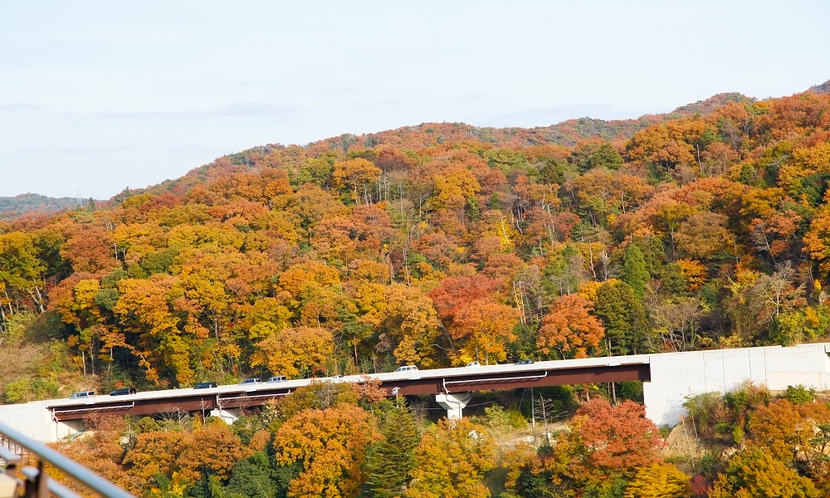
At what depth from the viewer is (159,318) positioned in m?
40.4

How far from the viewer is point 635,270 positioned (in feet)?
123

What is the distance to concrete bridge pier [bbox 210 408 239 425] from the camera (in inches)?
1412

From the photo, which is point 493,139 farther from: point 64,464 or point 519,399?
point 64,464

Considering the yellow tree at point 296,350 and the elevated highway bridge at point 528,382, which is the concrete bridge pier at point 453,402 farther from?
the yellow tree at point 296,350

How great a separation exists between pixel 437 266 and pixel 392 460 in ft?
61.9

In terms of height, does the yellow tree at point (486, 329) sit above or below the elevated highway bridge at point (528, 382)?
above

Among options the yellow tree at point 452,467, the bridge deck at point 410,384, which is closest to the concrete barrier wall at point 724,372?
the bridge deck at point 410,384

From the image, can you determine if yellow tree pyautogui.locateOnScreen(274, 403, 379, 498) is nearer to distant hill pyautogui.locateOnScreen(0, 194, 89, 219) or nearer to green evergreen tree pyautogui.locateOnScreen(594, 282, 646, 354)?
green evergreen tree pyautogui.locateOnScreen(594, 282, 646, 354)

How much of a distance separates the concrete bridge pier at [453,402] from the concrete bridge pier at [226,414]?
316 inches

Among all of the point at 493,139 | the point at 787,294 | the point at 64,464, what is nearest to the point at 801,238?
the point at 787,294

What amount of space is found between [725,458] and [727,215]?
16.0 meters

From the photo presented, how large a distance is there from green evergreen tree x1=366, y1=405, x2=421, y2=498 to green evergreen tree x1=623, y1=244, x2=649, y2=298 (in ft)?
41.5

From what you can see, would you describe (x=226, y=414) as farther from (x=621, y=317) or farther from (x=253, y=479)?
(x=621, y=317)

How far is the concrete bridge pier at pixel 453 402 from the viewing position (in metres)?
33.8
